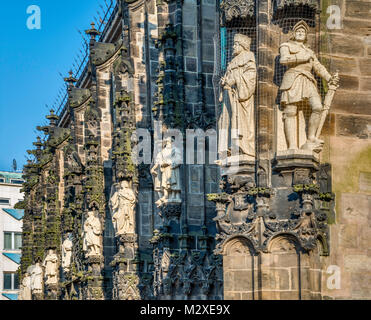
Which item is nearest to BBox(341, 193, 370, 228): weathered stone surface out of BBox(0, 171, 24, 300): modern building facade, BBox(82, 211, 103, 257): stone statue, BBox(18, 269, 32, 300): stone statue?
BBox(82, 211, 103, 257): stone statue

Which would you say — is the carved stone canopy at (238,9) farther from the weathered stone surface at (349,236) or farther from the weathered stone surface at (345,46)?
the weathered stone surface at (349,236)

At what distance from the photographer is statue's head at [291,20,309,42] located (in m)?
21.3

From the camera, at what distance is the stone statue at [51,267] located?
5078 cm

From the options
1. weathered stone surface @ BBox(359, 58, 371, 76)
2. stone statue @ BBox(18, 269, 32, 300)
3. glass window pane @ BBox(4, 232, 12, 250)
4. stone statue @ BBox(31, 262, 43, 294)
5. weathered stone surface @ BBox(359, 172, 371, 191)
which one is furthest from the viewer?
glass window pane @ BBox(4, 232, 12, 250)

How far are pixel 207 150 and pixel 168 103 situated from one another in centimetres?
157

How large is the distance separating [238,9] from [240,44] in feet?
2.33

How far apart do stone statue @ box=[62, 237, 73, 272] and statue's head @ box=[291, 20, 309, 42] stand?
26590mm

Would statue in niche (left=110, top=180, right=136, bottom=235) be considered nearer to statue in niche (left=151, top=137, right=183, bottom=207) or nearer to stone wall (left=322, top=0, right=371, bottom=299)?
statue in niche (left=151, top=137, right=183, bottom=207)

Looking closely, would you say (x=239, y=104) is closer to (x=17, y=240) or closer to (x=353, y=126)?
(x=353, y=126)

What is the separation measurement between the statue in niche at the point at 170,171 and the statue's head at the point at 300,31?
26.8 feet

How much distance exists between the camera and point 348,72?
2194 centimetres

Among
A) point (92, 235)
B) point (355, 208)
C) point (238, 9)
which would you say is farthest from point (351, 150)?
point (92, 235)

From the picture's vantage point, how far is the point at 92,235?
131ft
